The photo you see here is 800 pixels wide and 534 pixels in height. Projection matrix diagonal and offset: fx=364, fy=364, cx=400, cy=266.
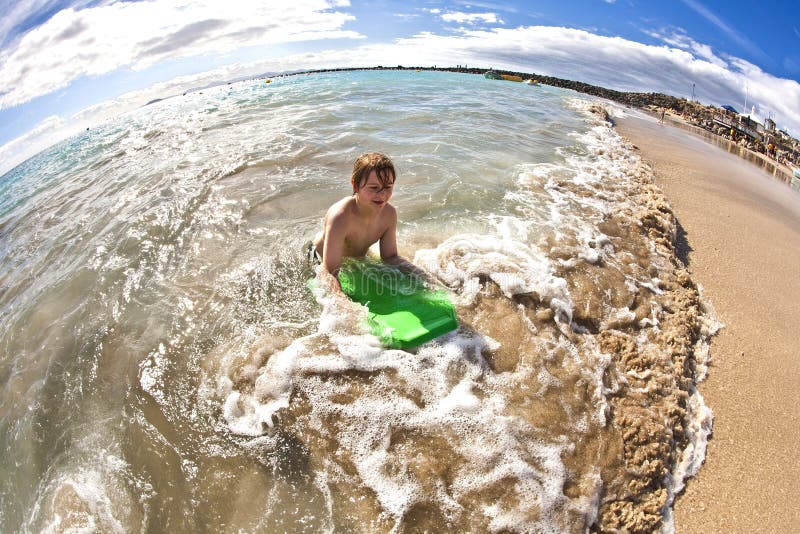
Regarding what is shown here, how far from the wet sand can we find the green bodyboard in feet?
6.01

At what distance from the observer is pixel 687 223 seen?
5.41 m

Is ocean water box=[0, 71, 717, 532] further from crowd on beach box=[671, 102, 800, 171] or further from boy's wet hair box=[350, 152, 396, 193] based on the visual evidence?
crowd on beach box=[671, 102, 800, 171]

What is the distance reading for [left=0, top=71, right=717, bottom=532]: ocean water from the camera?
2.07 metres

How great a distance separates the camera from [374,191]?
9.73 ft

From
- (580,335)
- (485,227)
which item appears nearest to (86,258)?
(485,227)

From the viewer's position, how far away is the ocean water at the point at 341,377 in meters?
2.07

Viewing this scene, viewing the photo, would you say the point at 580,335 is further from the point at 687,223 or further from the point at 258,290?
the point at 687,223

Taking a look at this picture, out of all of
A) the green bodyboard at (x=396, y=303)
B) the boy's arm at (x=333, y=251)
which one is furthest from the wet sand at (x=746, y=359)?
the boy's arm at (x=333, y=251)

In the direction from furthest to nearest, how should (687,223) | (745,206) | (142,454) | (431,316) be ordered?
(745,206)
(687,223)
(431,316)
(142,454)

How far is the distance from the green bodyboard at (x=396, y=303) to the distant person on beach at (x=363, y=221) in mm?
126

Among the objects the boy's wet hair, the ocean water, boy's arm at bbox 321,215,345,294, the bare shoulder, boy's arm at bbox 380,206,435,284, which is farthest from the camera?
boy's arm at bbox 380,206,435,284

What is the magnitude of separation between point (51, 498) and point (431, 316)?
8.58ft

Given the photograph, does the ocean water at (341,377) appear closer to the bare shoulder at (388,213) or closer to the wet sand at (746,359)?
the wet sand at (746,359)

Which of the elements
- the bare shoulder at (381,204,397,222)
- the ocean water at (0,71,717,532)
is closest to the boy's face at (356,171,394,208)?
the bare shoulder at (381,204,397,222)
